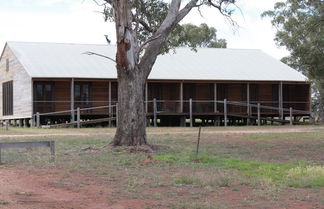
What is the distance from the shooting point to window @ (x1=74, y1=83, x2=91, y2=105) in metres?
36.6

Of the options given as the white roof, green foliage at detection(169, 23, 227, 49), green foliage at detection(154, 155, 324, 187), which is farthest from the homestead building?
green foliage at detection(154, 155, 324, 187)

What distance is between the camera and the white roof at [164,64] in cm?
3547

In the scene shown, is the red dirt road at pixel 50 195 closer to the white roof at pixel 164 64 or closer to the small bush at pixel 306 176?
the small bush at pixel 306 176

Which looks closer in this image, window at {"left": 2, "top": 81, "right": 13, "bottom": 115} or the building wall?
the building wall

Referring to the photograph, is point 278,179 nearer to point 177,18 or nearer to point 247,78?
point 177,18

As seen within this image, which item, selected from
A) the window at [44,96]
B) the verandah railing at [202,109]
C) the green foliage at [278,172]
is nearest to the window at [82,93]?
the verandah railing at [202,109]

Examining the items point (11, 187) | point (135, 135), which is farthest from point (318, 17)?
point (11, 187)

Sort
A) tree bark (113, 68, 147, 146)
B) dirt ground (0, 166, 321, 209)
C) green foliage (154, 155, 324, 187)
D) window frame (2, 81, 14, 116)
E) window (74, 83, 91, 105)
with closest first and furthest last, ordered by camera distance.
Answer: dirt ground (0, 166, 321, 209)
green foliage (154, 155, 324, 187)
tree bark (113, 68, 147, 146)
window (74, 83, 91, 105)
window frame (2, 81, 14, 116)

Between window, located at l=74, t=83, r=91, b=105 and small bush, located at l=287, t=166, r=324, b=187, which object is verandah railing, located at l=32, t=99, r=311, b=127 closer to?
window, located at l=74, t=83, r=91, b=105

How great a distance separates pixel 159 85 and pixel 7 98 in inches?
426

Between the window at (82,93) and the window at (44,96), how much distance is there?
1.54m

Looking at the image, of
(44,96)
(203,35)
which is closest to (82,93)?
(44,96)

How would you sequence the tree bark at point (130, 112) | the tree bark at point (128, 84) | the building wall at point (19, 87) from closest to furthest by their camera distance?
the tree bark at point (128, 84)
the tree bark at point (130, 112)
the building wall at point (19, 87)

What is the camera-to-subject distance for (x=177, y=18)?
18.5 meters
